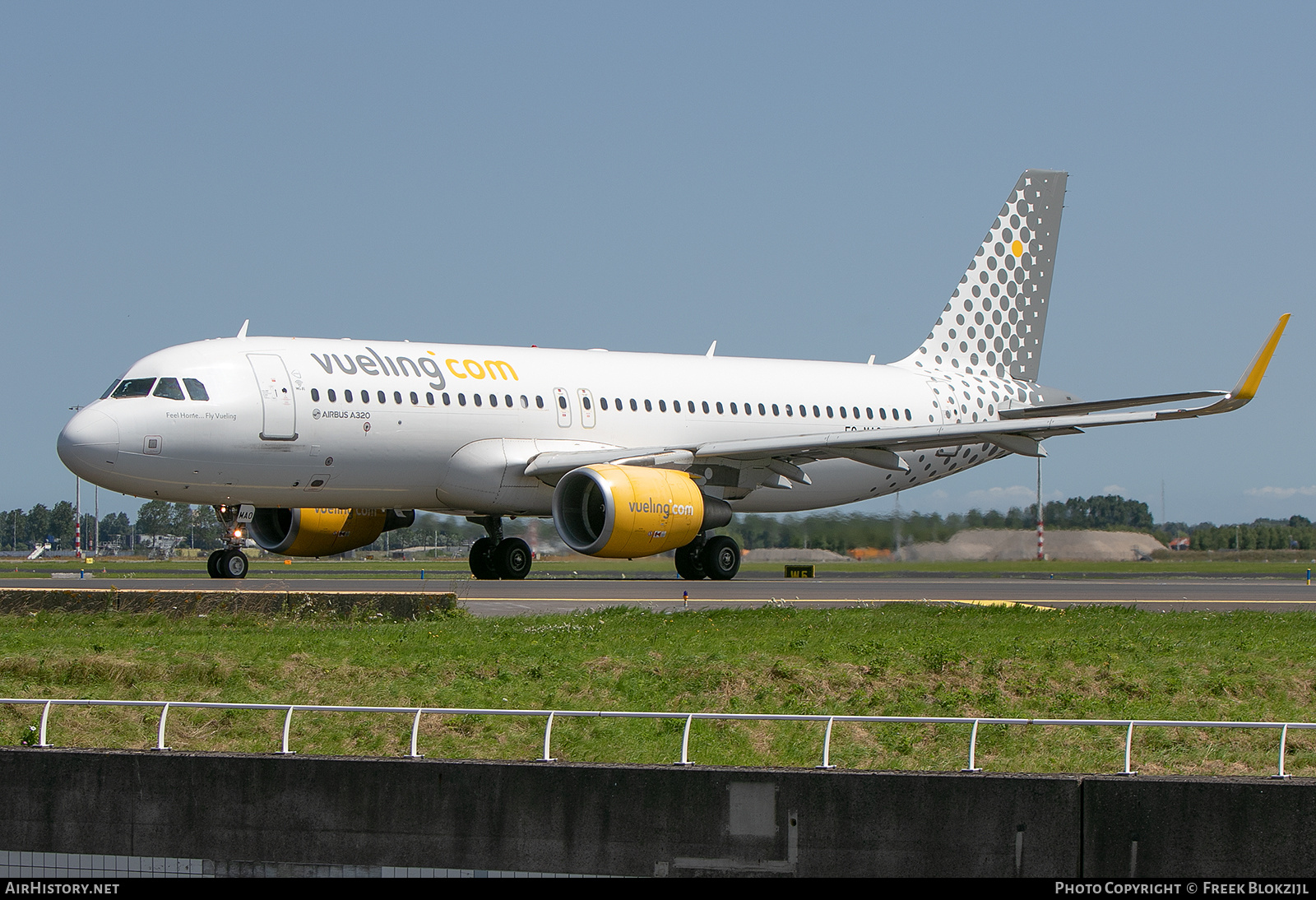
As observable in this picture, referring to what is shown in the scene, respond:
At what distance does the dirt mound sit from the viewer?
3444 cm

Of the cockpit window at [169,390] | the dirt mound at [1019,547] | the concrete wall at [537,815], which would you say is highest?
the cockpit window at [169,390]

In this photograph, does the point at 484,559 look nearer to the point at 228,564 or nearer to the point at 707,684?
the point at 228,564

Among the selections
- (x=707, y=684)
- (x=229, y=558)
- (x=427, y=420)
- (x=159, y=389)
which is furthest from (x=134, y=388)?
(x=707, y=684)

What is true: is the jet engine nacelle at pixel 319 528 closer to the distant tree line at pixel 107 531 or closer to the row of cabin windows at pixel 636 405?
the row of cabin windows at pixel 636 405

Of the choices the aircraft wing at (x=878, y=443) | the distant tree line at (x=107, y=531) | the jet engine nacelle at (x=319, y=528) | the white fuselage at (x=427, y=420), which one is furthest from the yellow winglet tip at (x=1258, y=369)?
the distant tree line at (x=107, y=531)

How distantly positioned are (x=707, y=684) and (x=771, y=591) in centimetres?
987

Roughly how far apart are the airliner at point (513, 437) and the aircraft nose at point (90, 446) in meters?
0.03

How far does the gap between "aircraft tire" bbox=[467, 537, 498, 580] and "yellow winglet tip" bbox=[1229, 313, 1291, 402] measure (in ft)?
43.4

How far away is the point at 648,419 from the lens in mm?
27844

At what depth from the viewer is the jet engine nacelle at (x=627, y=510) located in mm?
23516

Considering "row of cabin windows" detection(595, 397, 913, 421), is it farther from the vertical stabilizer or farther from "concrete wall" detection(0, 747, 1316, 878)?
"concrete wall" detection(0, 747, 1316, 878)

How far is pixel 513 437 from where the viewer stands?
25.9 m

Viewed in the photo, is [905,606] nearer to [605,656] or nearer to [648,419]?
[605,656]

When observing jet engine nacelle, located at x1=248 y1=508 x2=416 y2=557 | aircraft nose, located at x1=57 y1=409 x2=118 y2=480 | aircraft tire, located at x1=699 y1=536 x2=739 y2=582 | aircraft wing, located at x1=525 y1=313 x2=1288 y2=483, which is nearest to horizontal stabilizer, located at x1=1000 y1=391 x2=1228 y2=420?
aircraft wing, located at x1=525 y1=313 x2=1288 y2=483
